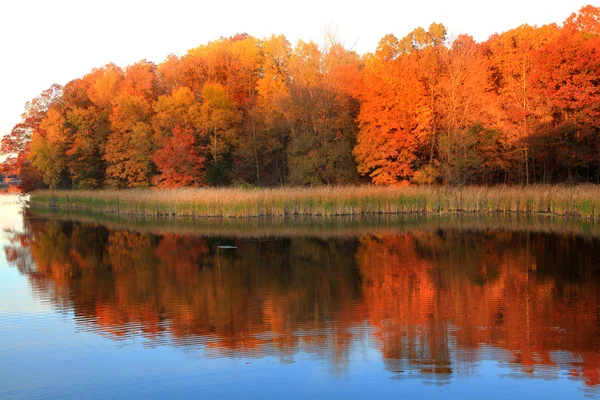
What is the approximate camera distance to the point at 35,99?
54469 mm

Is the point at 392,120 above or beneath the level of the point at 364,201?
above

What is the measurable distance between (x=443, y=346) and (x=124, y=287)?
23.6 feet

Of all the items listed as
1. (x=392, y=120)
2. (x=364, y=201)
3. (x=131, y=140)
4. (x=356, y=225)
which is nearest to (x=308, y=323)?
(x=356, y=225)

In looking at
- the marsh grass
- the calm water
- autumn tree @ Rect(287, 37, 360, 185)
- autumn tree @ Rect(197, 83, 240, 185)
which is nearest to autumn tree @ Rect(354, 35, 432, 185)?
autumn tree @ Rect(287, 37, 360, 185)

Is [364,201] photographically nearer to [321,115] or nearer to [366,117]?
[366,117]

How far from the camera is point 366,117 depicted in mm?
33219

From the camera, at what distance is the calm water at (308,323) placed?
660cm

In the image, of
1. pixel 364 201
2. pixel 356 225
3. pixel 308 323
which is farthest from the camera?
pixel 364 201

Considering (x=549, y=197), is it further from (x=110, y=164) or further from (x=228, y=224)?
(x=110, y=164)

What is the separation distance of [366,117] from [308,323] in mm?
25383

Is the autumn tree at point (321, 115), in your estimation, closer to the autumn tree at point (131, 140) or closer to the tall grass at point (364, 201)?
the tall grass at point (364, 201)

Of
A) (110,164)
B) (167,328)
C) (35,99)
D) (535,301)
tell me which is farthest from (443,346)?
(35,99)

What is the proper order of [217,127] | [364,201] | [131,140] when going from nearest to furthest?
[364,201] → [217,127] → [131,140]

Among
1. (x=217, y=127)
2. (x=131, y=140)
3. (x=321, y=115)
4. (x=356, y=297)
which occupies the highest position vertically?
(x=321, y=115)
